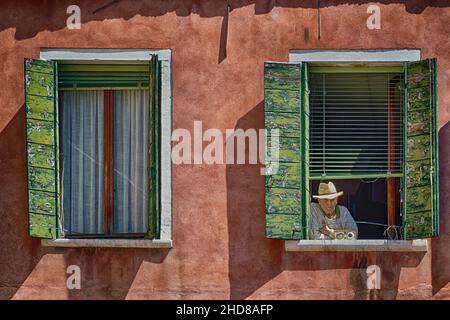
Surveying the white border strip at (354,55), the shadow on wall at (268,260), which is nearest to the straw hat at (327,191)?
the shadow on wall at (268,260)

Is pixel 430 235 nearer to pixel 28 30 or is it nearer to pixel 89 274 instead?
pixel 89 274

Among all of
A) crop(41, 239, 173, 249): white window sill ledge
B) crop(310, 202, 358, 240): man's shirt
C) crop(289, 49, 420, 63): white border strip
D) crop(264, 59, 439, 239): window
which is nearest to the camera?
crop(264, 59, 439, 239): window

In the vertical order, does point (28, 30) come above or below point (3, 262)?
above

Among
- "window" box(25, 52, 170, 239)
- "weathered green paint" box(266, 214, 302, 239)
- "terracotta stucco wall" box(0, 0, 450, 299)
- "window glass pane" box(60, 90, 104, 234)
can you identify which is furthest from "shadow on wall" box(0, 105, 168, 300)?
"weathered green paint" box(266, 214, 302, 239)

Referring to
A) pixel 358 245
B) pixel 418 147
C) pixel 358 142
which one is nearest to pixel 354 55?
pixel 358 142

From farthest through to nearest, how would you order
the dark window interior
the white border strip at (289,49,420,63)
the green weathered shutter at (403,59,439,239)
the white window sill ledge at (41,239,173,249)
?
the dark window interior
the white border strip at (289,49,420,63)
the white window sill ledge at (41,239,173,249)
the green weathered shutter at (403,59,439,239)

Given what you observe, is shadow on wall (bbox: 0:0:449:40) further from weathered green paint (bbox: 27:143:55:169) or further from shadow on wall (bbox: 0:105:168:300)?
weathered green paint (bbox: 27:143:55:169)

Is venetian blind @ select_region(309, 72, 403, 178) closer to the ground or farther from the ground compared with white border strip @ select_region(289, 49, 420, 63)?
closer to the ground

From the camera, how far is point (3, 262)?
16156 millimetres

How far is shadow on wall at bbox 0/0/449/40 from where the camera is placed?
53.3ft

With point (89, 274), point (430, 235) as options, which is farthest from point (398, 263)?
point (89, 274)

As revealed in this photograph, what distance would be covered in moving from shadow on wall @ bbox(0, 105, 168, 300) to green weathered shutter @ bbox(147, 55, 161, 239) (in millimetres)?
269

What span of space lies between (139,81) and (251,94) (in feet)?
3.64

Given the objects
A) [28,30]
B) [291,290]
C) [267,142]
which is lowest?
[291,290]
